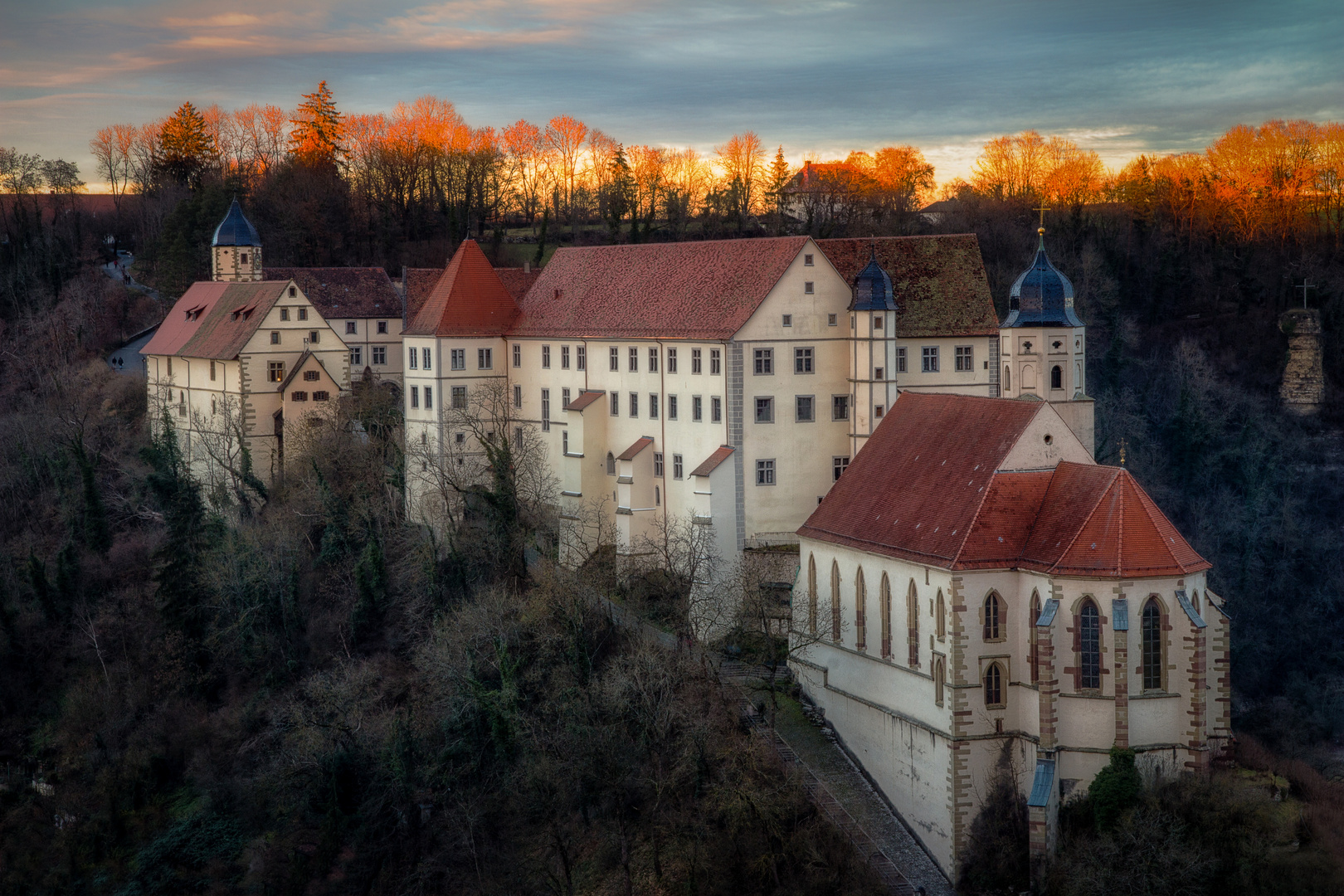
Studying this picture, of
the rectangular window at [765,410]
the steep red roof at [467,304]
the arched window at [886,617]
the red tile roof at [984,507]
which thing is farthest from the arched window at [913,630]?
the steep red roof at [467,304]

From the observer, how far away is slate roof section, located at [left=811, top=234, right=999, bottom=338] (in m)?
53.6

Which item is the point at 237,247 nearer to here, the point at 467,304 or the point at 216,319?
the point at 216,319

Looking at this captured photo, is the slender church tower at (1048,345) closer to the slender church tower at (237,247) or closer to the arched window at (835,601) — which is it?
the arched window at (835,601)

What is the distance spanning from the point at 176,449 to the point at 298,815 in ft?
87.3

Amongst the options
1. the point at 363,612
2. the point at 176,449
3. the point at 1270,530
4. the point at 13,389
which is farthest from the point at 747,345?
the point at 13,389

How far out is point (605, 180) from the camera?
106312 mm

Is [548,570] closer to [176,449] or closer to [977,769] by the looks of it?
[977,769]

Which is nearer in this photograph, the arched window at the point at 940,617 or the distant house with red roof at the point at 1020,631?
the distant house with red roof at the point at 1020,631

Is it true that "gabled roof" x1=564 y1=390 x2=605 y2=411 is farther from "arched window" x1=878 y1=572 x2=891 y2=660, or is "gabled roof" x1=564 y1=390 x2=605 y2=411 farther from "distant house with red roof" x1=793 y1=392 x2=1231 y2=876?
"arched window" x1=878 y1=572 x2=891 y2=660

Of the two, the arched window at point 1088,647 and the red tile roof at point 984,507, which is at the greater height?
the red tile roof at point 984,507

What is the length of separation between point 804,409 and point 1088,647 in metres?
16.5

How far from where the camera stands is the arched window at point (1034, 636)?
38.2 m

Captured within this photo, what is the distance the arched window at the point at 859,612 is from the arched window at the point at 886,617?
3.20 ft

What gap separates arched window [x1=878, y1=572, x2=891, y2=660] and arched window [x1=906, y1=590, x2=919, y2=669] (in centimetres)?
109
